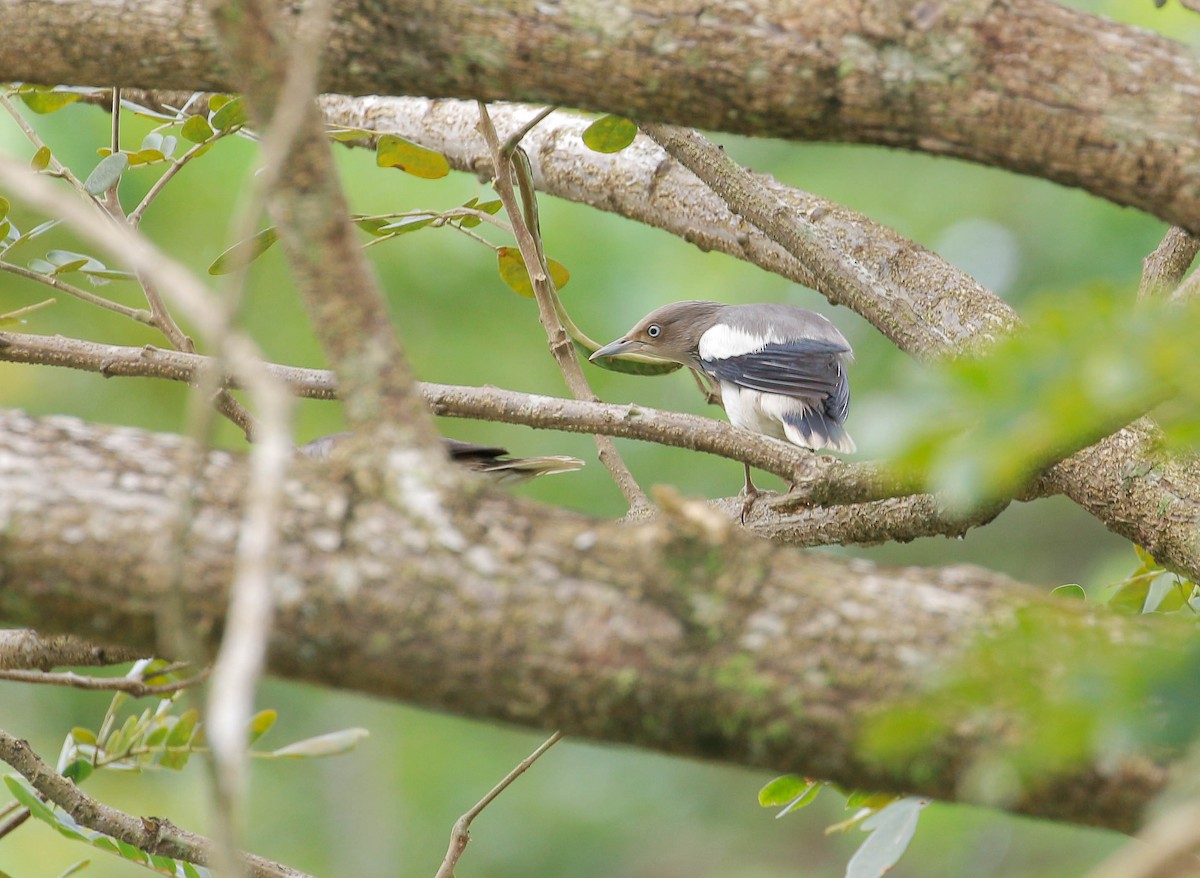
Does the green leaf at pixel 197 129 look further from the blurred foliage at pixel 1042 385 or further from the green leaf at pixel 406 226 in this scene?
the blurred foliage at pixel 1042 385

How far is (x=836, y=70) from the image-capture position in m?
1.59

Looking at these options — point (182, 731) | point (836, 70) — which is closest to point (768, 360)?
point (182, 731)

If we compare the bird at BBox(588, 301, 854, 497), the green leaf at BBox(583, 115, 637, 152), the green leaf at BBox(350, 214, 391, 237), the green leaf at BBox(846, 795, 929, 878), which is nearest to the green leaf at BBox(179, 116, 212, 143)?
the green leaf at BBox(350, 214, 391, 237)

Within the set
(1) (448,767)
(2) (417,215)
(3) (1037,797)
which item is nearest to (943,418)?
(3) (1037,797)

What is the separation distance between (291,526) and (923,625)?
0.74 metres

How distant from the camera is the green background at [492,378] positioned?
734cm

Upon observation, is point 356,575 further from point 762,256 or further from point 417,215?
point 762,256

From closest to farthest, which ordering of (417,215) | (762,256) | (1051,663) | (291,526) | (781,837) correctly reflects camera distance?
(1051,663) < (291,526) < (417,215) < (762,256) < (781,837)

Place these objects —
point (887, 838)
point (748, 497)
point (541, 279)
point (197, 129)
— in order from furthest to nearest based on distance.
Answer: point (748, 497) → point (541, 279) → point (197, 129) → point (887, 838)

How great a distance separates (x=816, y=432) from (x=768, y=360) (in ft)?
1.27

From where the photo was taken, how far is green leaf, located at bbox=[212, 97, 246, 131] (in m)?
2.69

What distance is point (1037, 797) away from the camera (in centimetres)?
135

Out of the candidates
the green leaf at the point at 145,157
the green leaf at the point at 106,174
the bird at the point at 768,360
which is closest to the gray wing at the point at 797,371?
the bird at the point at 768,360

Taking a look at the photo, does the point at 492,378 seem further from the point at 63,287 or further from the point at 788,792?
the point at 788,792
